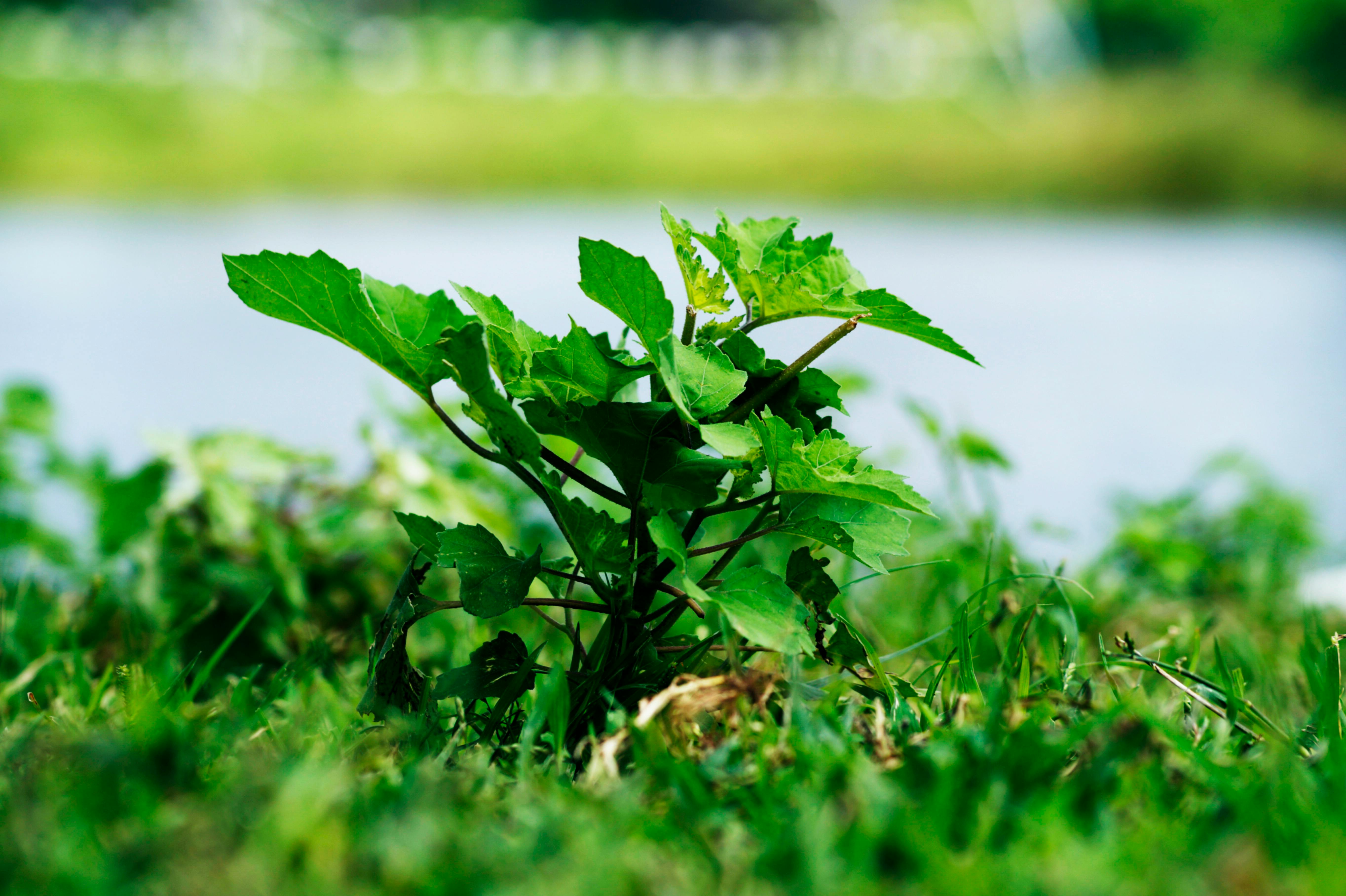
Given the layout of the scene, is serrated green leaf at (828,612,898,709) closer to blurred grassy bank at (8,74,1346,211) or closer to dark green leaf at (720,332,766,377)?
dark green leaf at (720,332,766,377)

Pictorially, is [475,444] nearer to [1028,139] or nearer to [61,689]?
[61,689]

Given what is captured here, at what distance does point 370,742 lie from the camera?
450mm

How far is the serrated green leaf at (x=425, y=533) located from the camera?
0.44 m

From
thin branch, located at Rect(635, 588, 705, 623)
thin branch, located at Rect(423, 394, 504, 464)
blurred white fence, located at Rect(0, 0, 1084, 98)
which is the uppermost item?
blurred white fence, located at Rect(0, 0, 1084, 98)

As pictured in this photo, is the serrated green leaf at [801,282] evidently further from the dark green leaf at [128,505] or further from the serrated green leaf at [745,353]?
the dark green leaf at [128,505]

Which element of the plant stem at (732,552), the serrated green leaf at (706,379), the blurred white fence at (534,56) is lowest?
the plant stem at (732,552)

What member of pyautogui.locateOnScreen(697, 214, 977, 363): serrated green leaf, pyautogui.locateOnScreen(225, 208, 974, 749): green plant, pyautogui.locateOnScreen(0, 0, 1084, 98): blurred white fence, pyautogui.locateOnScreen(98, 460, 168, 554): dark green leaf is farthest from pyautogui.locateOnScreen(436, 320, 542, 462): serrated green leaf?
pyautogui.locateOnScreen(0, 0, 1084, 98): blurred white fence

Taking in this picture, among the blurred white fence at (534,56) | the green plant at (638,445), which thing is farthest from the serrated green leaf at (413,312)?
the blurred white fence at (534,56)

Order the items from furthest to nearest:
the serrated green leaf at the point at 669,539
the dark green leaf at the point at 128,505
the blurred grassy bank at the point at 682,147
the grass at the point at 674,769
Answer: the blurred grassy bank at the point at 682,147 < the dark green leaf at the point at 128,505 < the serrated green leaf at the point at 669,539 < the grass at the point at 674,769

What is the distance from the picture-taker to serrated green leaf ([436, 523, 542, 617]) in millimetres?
422

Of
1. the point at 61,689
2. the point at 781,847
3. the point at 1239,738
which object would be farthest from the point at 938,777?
the point at 61,689

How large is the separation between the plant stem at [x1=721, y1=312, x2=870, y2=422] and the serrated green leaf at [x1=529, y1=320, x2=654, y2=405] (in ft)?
0.14

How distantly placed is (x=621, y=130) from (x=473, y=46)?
118 inches

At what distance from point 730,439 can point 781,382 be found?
6 cm
